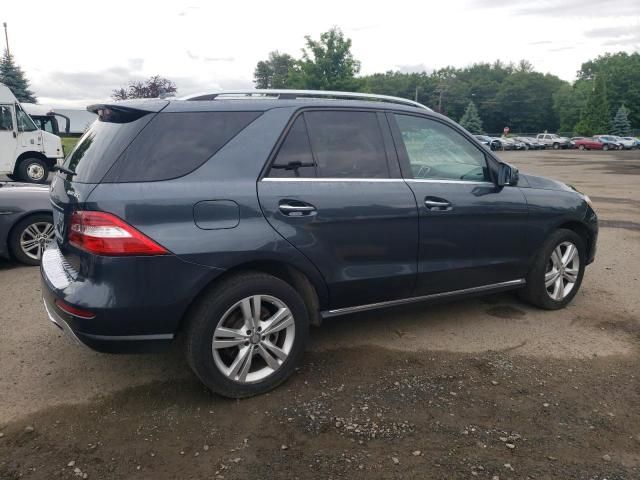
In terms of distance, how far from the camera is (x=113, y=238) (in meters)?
2.85

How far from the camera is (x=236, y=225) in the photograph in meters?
3.09

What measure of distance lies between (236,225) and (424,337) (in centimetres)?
193

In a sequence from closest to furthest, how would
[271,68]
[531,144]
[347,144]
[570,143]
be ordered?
[347,144]
[531,144]
[570,143]
[271,68]

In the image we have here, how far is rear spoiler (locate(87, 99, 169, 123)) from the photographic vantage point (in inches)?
122

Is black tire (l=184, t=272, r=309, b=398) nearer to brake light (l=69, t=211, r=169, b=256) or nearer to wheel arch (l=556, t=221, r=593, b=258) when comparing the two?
brake light (l=69, t=211, r=169, b=256)

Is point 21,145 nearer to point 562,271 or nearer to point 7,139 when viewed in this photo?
point 7,139

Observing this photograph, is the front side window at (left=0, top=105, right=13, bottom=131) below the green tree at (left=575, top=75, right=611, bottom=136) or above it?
below

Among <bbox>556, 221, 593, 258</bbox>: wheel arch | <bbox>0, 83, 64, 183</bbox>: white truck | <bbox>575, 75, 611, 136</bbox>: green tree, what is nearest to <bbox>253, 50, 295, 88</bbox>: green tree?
<bbox>575, 75, 611, 136</bbox>: green tree

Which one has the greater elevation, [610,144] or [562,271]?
[610,144]

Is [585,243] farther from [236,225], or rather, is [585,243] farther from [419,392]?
[236,225]

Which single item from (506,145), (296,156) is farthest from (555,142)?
(296,156)

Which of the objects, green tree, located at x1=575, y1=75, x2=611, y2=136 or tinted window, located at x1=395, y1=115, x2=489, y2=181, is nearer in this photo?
tinted window, located at x1=395, y1=115, x2=489, y2=181

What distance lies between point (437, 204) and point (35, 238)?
15.8 ft

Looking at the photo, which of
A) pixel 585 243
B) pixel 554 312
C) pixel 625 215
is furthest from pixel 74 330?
pixel 625 215
